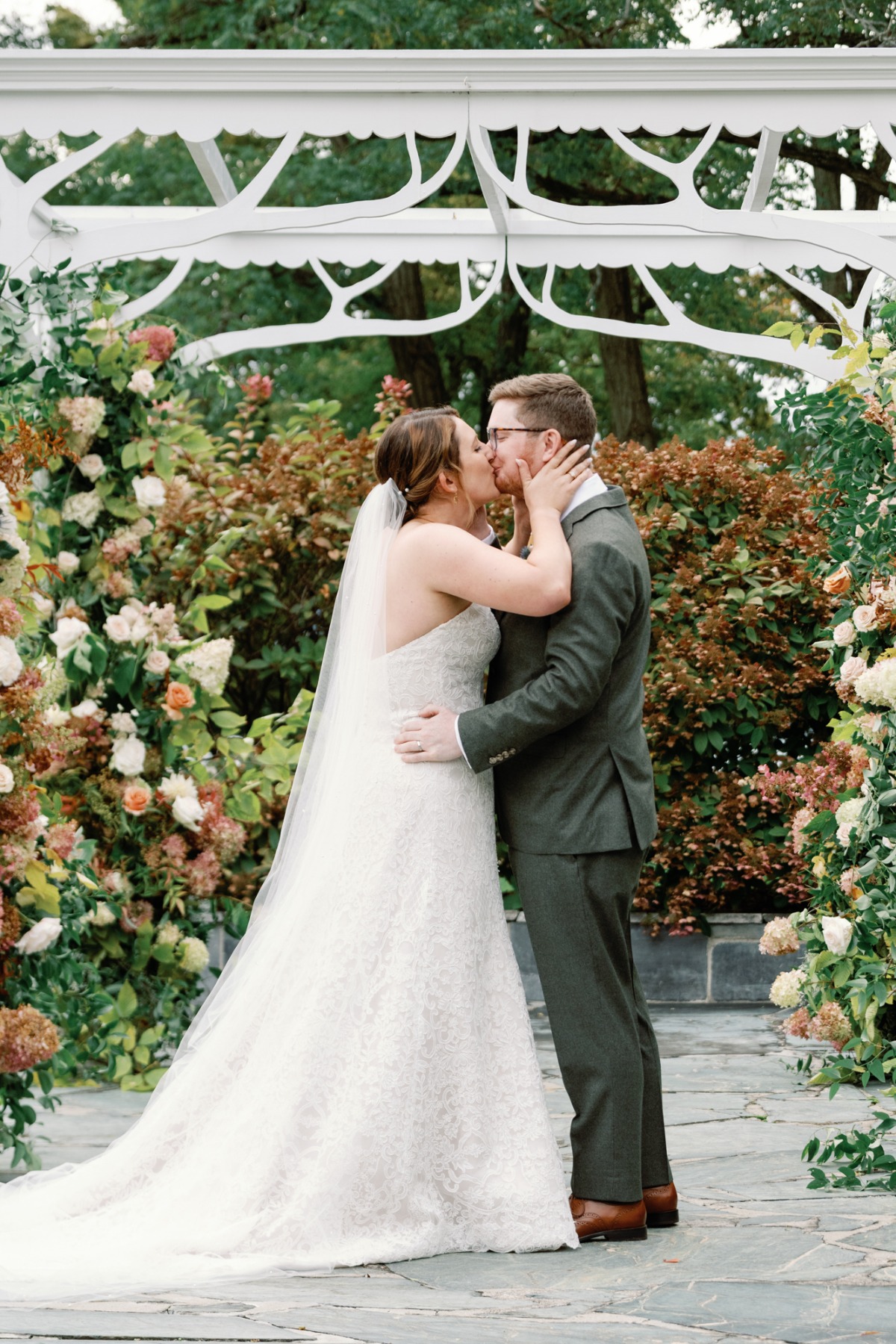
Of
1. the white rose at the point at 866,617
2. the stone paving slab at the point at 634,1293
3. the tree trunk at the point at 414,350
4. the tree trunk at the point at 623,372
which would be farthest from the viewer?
the tree trunk at the point at 414,350

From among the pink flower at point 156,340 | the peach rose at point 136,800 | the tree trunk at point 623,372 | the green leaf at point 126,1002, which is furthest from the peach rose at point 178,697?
the tree trunk at point 623,372

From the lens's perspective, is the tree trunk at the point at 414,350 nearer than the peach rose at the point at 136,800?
No

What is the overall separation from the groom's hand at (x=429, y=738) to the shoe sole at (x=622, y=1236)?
46.2 inches

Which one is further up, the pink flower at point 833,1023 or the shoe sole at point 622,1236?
the shoe sole at point 622,1236

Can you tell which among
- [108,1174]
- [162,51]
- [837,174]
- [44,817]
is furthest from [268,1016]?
[837,174]

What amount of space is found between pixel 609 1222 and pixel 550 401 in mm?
1962

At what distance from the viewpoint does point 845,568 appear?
177 inches

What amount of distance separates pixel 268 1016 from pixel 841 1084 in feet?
8.62

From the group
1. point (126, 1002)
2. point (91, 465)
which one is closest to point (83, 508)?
point (91, 465)

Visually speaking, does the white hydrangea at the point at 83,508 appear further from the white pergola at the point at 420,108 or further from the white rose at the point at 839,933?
the white rose at the point at 839,933

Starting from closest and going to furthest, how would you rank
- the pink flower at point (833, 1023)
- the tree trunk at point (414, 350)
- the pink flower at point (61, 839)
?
the pink flower at point (61, 839)
the pink flower at point (833, 1023)
the tree trunk at point (414, 350)

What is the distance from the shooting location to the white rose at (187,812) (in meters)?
5.59

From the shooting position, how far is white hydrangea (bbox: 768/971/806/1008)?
5.24 m

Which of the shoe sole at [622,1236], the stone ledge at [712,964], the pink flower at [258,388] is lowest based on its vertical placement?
the stone ledge at [712,964]
